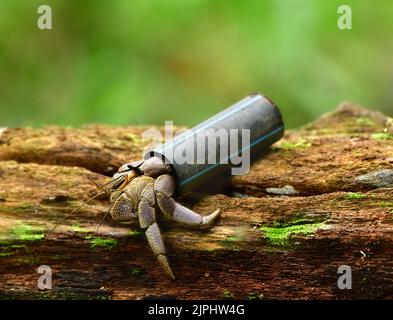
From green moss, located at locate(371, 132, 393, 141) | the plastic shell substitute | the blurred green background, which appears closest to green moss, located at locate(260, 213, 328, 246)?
the plastic shell substitute

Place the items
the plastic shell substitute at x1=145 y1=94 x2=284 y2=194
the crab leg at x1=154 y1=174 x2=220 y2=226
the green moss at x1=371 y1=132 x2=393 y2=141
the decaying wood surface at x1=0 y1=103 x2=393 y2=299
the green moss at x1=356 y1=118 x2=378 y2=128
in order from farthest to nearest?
the green moss at x1=356 y1=118 x2=378 y2=128 < the green moss at x1=371 y1=132 x2=393 y2=141 < the plastic shell substitute at x1=145 y1=94 x2=284 y2=194 < the crab leg at x1=154 y1=174 x2=220 y2=226 < the decaying wood surface at x1=0 y1=103 x2=393 y2=299

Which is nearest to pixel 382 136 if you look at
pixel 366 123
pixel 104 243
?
pixel 366 123

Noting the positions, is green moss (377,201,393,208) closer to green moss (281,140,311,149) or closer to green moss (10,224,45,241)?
green moss (281,140,311,149)

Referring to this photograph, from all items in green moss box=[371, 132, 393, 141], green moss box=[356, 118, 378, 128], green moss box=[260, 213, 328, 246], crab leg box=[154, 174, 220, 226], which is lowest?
green moss box=[260, 213, 328, 246]

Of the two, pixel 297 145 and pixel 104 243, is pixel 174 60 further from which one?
pixel 104 243

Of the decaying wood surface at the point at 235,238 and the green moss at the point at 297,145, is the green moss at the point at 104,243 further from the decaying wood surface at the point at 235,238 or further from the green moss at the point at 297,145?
the green moss at the point at 297,145

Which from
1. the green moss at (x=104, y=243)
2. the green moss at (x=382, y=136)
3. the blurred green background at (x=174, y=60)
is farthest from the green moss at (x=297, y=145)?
the blurred green background at (x=174, y=60)
